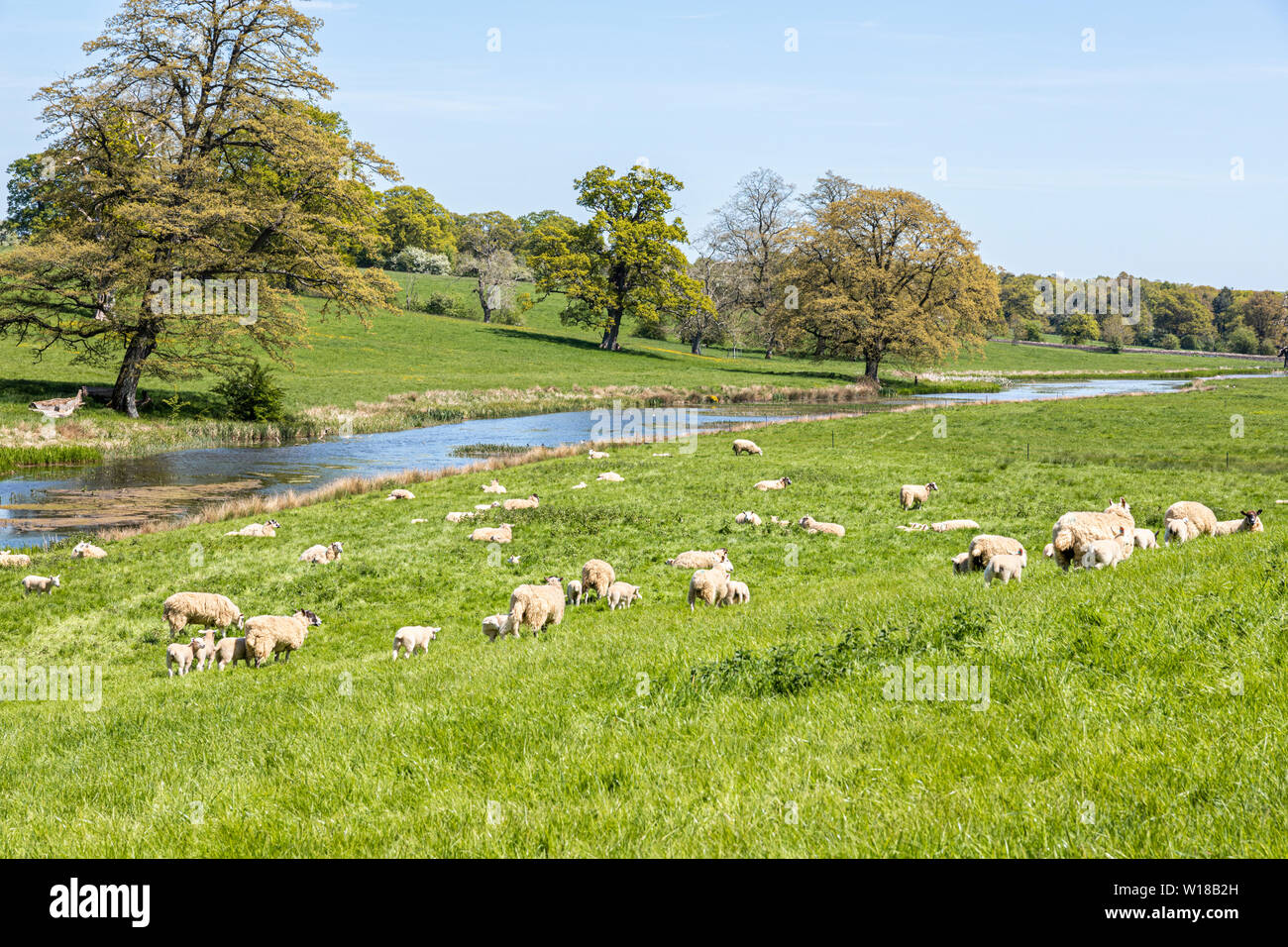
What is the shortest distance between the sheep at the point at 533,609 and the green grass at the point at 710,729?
51 centimetres

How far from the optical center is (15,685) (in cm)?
1313

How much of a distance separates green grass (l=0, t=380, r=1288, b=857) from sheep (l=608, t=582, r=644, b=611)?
3.63 ft

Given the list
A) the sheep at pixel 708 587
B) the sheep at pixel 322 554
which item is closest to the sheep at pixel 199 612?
the sheep at pixel 322 554

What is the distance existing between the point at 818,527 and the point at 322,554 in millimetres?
12927

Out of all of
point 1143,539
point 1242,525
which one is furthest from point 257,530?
point 1242,525

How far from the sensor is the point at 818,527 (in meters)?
21.8

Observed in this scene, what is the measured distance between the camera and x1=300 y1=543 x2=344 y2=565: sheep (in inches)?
811

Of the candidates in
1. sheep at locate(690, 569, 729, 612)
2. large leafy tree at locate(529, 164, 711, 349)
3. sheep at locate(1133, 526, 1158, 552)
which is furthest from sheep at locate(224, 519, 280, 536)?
large leafy tree at locate(529, 164, 711, 349)

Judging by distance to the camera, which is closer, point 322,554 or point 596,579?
point 596,579

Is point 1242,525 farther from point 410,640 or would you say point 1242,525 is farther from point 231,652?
point 231,652

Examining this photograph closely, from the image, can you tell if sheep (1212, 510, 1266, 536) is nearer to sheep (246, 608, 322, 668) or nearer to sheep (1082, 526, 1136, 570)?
sheep (1082, 526, 1136, 570)

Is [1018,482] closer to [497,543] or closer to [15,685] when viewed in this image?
[497,543]

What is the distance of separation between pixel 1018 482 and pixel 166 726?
2569 centimetres
